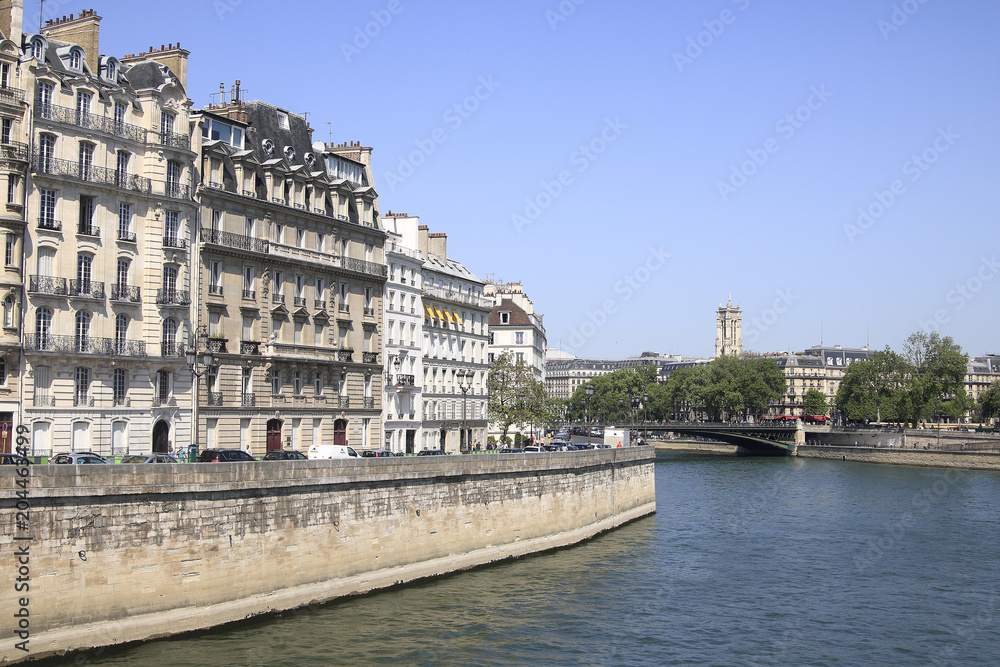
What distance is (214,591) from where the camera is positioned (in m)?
27.4

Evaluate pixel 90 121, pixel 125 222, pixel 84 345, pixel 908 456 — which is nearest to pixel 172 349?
pixel 84 345

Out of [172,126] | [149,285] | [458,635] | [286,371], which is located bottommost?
[458,635]

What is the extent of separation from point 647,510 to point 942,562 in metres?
18.9

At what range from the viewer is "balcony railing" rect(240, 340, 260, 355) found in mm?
51156

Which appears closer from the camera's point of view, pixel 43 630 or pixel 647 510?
pixel 43 630

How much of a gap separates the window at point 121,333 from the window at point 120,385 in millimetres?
918

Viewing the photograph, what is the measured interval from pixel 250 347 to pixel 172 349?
554 cm

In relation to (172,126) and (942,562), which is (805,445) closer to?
(942,562)

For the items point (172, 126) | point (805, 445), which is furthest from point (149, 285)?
point (805, 445)

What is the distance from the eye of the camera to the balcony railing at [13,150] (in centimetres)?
3928

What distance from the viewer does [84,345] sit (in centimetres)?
4241

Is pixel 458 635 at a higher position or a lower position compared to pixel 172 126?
lower

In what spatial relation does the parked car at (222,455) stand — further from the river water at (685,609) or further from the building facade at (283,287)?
the building facade at (283,287)

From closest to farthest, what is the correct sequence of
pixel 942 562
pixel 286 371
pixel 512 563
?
pixel 512 563, pixel 942 562, pixel 286 371
